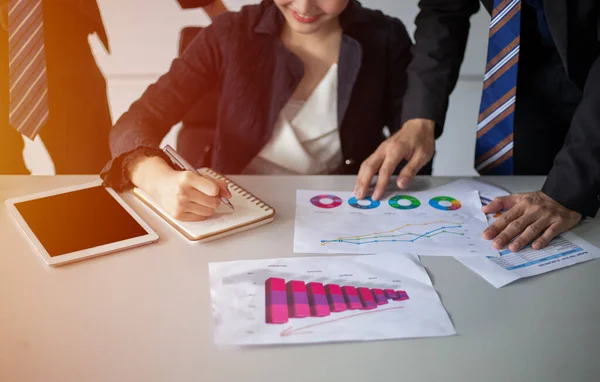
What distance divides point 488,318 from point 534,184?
50 centimetres

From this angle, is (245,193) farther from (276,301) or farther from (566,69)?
(566,69)

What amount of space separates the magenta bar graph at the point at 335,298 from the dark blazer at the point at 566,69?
481mm

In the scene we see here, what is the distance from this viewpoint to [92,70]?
133 cm

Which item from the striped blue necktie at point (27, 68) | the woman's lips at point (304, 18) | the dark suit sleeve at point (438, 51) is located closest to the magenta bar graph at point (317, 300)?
the dark suit sleeve at point (438, 51)

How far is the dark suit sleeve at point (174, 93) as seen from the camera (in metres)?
1.14

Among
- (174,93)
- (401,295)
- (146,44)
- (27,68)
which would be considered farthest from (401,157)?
(27,68)

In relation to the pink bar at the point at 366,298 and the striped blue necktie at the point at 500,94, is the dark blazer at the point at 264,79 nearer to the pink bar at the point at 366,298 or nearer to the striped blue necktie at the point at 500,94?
the striped blue necktie at the point at 500,94

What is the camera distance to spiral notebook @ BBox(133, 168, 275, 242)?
2.89ft

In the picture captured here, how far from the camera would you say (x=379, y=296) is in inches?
29.5

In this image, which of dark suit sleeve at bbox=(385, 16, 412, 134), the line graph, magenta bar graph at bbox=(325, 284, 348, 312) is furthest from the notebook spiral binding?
dark suit sleeve at bbox=(385, 16, 412, 134)

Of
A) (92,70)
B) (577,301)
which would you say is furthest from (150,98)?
(577,301)

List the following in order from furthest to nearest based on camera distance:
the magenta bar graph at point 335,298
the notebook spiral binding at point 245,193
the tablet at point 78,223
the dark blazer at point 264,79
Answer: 1. the dark blazer at point 264,79
2. the notebook spiral binding at point 245,193
3. the tablet at point 78,223
4. the magenta bar graph at point 335,298

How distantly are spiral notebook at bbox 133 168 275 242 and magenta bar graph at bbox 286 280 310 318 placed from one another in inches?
7.0

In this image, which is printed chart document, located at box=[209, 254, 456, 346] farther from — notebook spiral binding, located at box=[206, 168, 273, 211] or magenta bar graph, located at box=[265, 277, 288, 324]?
notebook spiral binding, located at box=[206, 168, 273, 211]
